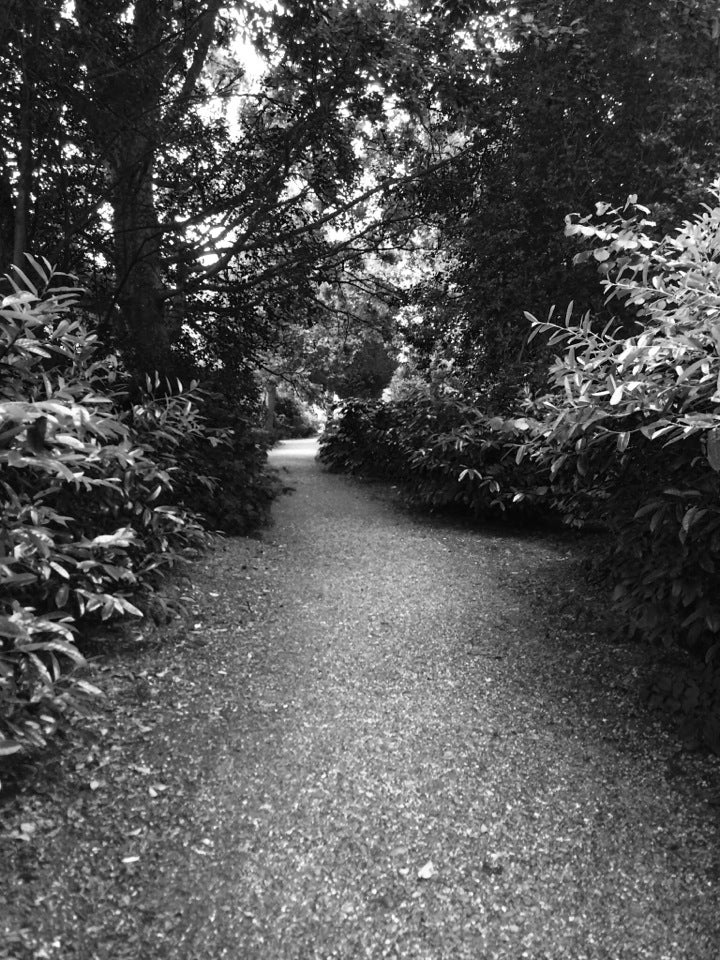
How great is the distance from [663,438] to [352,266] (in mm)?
5936

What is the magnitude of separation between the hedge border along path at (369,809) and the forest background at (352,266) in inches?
12.7

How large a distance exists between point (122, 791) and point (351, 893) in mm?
865

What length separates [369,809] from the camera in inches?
91.8

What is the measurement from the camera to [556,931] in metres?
1.85

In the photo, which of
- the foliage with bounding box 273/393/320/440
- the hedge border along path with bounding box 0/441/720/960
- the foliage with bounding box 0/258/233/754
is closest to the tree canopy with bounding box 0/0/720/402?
the foliage with bounding box 0/258/233/754

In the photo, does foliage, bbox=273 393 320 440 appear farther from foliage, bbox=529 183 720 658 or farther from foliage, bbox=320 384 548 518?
foliage, bbox=529 183 720 658

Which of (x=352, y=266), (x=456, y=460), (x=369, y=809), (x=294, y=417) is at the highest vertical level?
(x=352, y=266)

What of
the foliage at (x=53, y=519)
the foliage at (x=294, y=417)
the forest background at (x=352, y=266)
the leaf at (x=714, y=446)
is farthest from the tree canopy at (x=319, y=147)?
the foliage at (x=294, y=417)

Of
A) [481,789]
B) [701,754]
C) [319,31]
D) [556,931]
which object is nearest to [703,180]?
[319,31]

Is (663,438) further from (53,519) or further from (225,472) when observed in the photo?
(225,472)

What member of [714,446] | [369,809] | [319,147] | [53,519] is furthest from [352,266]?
[369,809]

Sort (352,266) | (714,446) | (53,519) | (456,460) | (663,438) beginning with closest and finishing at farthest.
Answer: (714,446), (663,438), (53,519), (456,460), (352,266)

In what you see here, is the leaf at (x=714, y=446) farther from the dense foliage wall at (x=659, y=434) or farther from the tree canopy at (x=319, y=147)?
the tree canopy at (x=319, y=147)

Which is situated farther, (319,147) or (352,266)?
(352,266)
